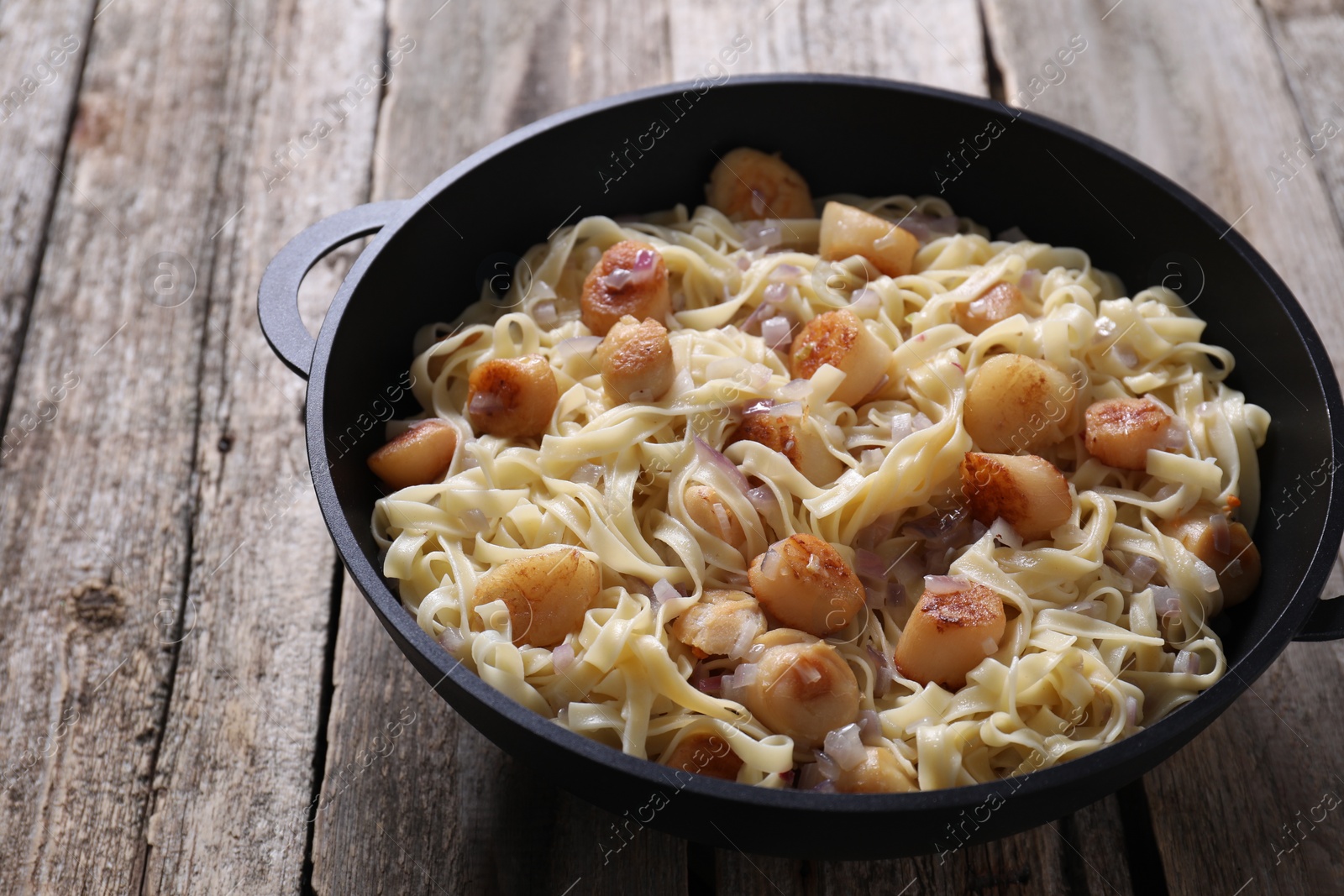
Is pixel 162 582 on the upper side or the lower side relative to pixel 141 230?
lower

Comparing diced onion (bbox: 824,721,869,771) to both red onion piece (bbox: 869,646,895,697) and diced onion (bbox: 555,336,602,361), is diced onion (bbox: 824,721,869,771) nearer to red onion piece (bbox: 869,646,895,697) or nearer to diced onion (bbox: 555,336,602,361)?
red onion piece (bbox: 869,646,895,697)

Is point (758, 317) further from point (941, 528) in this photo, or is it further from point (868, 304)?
point (941, 528)

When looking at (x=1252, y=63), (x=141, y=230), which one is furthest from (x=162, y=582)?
(x=1252, y=63)

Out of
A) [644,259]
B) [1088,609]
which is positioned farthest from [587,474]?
[1088,609]

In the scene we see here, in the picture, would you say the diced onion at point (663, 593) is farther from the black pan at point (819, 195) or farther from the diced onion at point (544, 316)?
the diced onion at point (544, 316)

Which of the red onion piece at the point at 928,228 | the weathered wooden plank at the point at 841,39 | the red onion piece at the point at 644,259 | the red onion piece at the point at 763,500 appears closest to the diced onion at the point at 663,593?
the red onion piece at the point at 763,500

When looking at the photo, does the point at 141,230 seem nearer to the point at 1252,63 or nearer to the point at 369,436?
the point at 369,436
